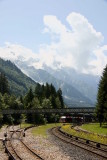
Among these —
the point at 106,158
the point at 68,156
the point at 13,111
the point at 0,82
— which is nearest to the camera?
the point at 106,158

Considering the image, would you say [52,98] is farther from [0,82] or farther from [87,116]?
[0,82]

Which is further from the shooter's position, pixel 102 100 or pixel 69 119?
pixel 69 119

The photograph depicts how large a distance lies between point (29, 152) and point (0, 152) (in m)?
3.14

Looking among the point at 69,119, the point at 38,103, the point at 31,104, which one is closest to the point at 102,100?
the point at 38,103

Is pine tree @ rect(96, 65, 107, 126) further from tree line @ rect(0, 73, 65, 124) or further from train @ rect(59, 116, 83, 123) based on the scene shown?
train @ rect(59, 116, 83, 123)

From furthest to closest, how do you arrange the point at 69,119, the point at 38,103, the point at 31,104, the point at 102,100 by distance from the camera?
the point at 69,119 → the point at 31,104 → the point at 38,103 → the point at 102,100

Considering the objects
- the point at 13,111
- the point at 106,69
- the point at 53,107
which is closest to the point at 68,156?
the point at 106,69

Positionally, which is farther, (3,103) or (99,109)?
(3,103)

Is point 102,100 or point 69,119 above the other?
point 102,100

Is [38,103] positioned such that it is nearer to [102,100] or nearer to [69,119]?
[69,119]

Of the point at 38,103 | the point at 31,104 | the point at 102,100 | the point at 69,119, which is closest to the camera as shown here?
the point at 102,100

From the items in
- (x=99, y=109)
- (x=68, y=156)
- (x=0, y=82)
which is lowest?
(x=68, y=156)

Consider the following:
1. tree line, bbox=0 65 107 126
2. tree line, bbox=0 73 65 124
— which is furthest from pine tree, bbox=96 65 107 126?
tree line, bbox=0 73 65 124

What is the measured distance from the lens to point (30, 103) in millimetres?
115500
